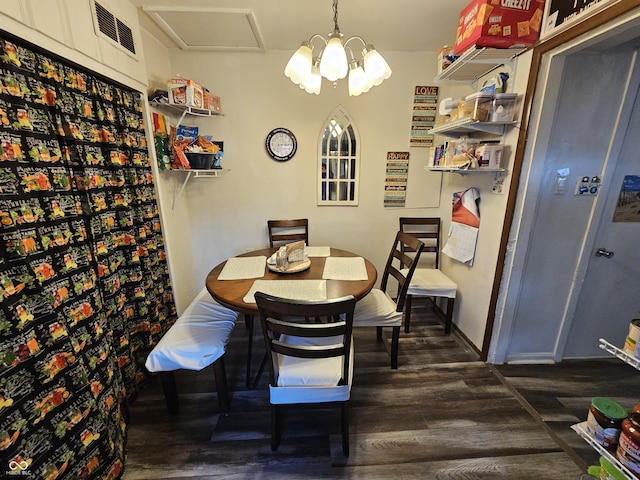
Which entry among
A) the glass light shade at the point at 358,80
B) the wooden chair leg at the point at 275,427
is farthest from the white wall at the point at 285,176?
the wooden chair leg at the point at 275,427

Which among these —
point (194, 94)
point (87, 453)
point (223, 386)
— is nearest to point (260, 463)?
point (223, 386)

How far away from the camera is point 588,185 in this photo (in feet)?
5.58

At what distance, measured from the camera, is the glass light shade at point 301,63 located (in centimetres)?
134

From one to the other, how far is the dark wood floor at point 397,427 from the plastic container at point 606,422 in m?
0.60

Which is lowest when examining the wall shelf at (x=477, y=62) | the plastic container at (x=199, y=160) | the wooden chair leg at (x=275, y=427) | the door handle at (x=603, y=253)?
the wooden chair leg at (x=275, y=427)

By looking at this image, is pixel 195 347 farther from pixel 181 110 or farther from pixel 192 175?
pixel 181 110

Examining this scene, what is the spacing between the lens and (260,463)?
139cm

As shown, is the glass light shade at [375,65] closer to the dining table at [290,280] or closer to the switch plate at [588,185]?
the dining table at [290,280]

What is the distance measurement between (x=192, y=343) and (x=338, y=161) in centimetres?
206

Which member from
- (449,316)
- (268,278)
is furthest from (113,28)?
(449,316)

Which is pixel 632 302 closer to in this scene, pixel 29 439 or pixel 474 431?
pixel 474 431

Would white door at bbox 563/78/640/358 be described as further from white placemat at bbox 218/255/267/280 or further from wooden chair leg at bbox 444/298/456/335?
white placemat at bbox 218/255/267/280

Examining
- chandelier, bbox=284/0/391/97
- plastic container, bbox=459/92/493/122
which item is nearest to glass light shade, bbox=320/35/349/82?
chandelier, bbox=284/0/391/97

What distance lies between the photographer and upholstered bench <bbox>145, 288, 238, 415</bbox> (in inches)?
56.8
